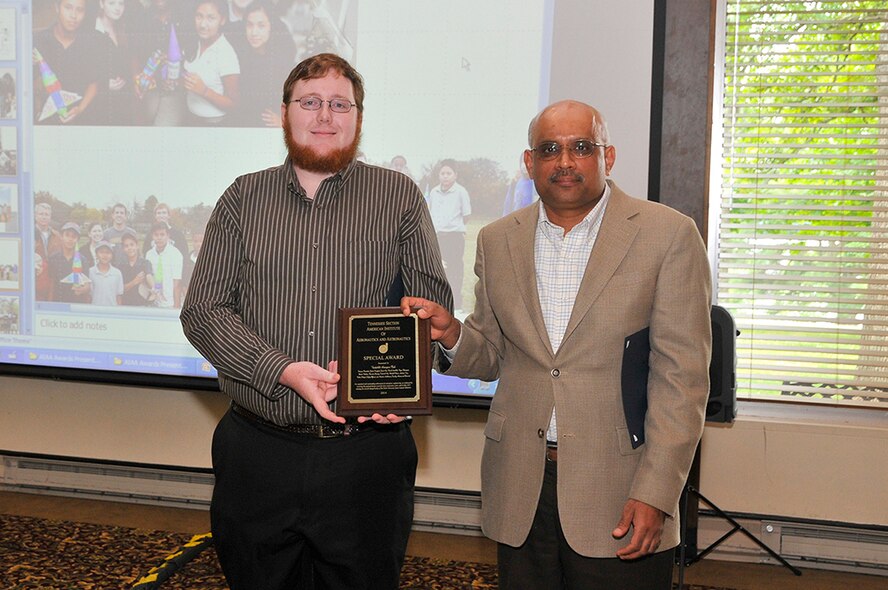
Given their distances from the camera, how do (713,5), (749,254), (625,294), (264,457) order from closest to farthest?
(625,294), (264,457), (713,5), (749,254)

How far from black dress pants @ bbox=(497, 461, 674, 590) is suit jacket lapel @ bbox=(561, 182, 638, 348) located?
0.35 m

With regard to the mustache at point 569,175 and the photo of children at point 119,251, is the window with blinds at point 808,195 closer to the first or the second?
the mustache at point 569,175

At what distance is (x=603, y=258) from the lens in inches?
75.5

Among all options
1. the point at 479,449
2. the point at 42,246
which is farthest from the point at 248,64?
the point at 479,449

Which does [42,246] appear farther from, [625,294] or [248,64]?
[625,294]

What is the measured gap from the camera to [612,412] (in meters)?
1.91

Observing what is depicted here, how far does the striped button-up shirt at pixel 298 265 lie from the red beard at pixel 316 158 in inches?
1.4

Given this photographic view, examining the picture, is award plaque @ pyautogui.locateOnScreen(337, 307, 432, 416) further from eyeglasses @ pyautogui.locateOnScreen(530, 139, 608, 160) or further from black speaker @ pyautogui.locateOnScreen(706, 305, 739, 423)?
black speaker @ pyautogui.locateOnScreen(706, 305, 739, 423)

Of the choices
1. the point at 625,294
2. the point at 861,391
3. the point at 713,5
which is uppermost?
the point at 713,5

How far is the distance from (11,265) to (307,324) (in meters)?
2.63

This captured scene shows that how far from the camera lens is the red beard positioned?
7.02 feet

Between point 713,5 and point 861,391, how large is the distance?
183cm

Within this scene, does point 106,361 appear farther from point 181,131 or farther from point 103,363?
point 181,131

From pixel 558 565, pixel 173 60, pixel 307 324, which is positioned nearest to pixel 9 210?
pixel 173 60
